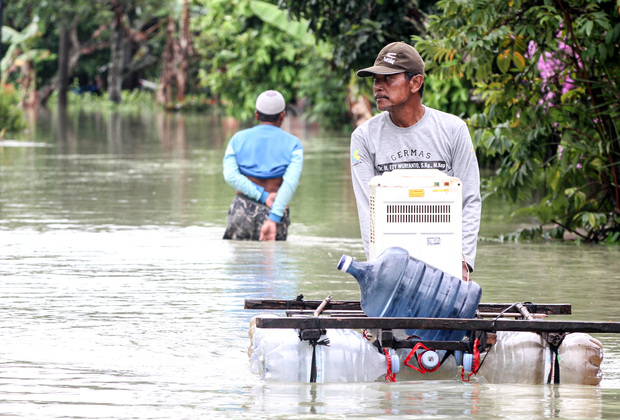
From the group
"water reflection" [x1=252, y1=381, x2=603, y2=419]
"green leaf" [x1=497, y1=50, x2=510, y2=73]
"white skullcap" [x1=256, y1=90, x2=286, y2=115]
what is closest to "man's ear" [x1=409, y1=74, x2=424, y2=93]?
"water reflection" [x1=252, y1=381, x2=603, y2=419]

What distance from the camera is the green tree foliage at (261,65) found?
125 feet

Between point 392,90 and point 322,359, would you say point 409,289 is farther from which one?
point 392,90

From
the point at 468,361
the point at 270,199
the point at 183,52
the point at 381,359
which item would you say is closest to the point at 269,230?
the point at 270,199

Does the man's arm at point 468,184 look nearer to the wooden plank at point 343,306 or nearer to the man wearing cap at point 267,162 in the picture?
the wooden plank at point 343,306

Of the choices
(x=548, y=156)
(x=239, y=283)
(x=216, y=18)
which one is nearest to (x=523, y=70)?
(x=548, y=156)

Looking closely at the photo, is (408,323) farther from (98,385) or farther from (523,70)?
(523,70)

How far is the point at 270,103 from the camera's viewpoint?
11.3 meters

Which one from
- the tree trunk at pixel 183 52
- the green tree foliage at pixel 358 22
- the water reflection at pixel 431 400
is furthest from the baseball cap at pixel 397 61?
the tree trunk at pixel 183 52

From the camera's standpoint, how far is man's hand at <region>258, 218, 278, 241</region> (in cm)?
1170

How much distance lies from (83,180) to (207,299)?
449 inches

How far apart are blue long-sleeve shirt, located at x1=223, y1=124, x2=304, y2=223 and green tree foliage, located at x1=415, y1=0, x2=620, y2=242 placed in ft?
5.06

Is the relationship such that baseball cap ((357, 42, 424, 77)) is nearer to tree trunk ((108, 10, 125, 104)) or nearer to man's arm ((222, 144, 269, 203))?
man's arm ((222, 144, 269, 203))

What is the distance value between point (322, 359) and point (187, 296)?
2.93 m

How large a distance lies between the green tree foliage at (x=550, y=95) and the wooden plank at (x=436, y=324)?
5.07 meters
